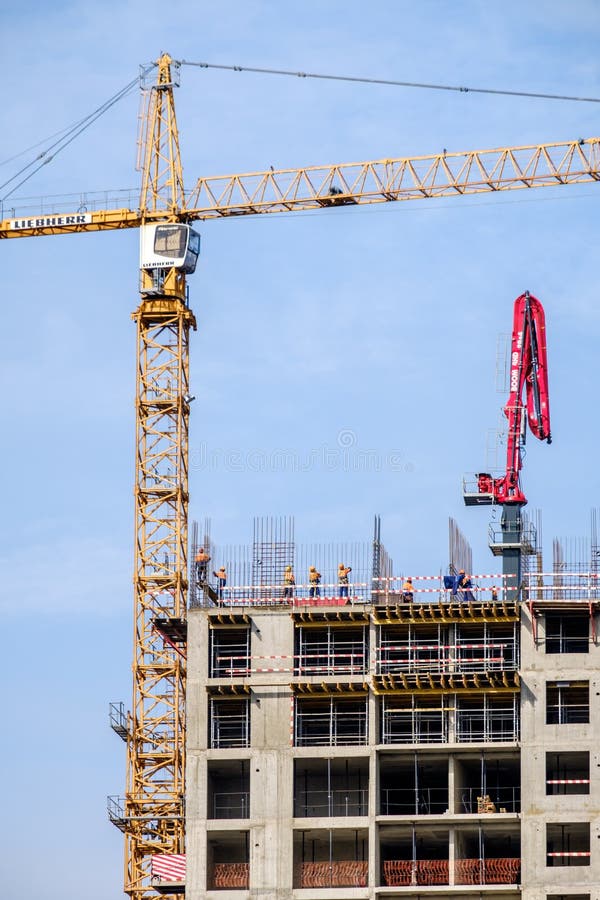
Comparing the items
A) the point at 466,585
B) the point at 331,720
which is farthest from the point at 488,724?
the point at 331,720

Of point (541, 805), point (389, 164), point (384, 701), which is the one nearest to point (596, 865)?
point (541, 805)

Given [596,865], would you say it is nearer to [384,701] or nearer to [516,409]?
[384,701]

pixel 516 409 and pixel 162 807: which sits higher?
pixel 516 409

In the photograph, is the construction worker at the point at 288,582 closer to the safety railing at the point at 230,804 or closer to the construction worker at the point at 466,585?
the construction worker at the point at 466,585

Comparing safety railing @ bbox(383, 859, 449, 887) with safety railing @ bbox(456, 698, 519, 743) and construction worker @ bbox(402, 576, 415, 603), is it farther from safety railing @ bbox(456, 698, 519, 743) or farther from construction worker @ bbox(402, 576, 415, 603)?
construction worker @ bbox(402, 576, 415, 603)

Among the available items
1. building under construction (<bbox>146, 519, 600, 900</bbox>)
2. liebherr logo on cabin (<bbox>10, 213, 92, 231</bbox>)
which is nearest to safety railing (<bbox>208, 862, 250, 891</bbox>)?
building under construction (<bbox>146, 519, 600, 900</bbox>)

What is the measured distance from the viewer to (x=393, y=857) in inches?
5492

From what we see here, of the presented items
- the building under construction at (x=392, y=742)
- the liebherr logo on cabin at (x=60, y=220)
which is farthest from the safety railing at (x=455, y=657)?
the liebherr logo on cabin at (x=60, y=220)

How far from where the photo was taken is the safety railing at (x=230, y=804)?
5497 inches

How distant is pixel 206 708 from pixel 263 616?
5.67m

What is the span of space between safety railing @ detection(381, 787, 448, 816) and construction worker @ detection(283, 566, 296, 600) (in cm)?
1177

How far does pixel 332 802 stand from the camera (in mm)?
140125

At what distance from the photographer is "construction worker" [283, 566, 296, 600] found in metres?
144

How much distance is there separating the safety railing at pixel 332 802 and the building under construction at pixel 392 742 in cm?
10
